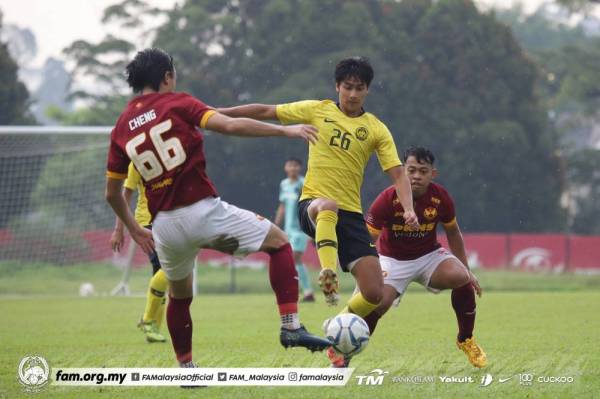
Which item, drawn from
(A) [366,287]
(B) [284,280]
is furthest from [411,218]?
(B) [284,280]

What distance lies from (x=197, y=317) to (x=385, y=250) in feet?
19.8

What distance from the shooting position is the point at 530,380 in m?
7.19

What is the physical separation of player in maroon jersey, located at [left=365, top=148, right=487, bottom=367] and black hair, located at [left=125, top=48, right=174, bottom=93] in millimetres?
2420

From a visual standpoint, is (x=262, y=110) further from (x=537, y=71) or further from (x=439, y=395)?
(x=537, y=71)

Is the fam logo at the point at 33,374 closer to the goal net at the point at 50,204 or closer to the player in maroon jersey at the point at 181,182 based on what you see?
the player in maroon jersey at the point at 181,182

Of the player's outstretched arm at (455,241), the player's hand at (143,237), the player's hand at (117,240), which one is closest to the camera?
the player's hand at (143,237)

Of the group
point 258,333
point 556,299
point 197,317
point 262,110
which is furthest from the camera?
point 556,299

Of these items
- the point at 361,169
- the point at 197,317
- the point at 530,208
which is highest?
the point at 361,169

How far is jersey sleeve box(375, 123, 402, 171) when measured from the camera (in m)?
8.14

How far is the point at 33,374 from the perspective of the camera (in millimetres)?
7508

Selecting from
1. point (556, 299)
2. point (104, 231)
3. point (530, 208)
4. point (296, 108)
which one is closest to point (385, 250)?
point (296, 108)

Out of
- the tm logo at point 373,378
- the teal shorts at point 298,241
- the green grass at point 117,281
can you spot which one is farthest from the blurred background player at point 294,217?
the tm logo at point 373,378

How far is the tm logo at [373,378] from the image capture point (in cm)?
722

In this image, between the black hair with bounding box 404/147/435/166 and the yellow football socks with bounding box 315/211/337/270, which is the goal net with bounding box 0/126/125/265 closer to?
the black hair with bounding box 404/147/435/166
